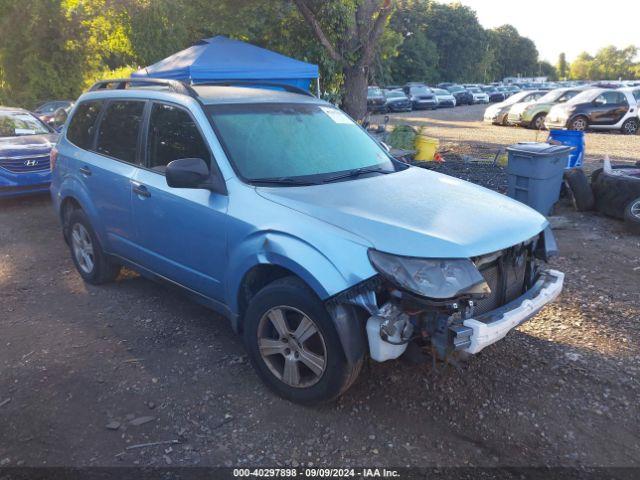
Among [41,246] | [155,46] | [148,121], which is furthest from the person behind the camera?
[155,46]

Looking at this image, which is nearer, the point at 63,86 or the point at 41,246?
the point at 41,246

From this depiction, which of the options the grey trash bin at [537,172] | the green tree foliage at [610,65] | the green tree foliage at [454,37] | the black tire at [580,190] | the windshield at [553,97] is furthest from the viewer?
the green tree foliage at [610,65]

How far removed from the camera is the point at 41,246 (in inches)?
258

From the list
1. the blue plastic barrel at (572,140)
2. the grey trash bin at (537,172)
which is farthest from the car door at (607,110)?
the grey trash bin at (537,172)

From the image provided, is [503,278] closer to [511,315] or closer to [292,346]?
[511,315]

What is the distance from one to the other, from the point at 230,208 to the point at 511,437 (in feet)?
6.90

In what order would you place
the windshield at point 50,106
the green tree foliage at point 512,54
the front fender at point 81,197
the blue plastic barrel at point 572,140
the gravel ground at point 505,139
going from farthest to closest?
1. the green tree foliage at point 512,54
2. the windshield at point 50,106
3. the gravel ground at point 505,139
4. the blue plastic barrel at point 572,140
5. the front fender at point 81,197

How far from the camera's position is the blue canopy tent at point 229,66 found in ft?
33.1

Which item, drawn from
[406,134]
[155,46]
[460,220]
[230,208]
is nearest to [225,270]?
[230,208]

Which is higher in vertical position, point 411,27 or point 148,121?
point 411,27

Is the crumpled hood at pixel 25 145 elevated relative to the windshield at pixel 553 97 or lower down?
lower down

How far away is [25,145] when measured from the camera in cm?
861

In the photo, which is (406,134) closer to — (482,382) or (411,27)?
(482,382)

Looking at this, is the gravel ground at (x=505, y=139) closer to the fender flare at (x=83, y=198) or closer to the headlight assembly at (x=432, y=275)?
the headlight assembly at (x=432, y=275)
